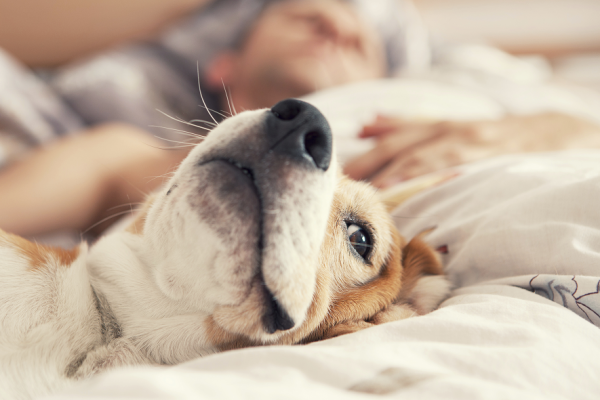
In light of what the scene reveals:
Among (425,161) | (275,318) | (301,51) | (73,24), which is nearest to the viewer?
(275,318)

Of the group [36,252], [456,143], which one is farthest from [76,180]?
[456,143]

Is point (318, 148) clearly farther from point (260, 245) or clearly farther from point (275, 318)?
point (275, 318)

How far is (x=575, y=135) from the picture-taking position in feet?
6.05

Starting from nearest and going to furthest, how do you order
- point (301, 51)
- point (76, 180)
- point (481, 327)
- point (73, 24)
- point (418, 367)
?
point (418, 367) → point (481, 327) → point (76, 180) → point (301, 51) → point (73, 24)

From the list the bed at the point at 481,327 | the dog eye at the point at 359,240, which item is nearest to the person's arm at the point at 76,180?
the dog eye at the point at 359,240

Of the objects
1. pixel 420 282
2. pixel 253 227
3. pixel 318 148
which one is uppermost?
pixel 318 148

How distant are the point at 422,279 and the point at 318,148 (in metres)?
0.61

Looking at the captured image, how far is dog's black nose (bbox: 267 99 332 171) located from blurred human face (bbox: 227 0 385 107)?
201cm

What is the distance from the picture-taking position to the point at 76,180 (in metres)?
1.99

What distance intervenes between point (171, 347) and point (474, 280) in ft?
2.85

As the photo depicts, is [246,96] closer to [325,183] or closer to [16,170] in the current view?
[16,170]

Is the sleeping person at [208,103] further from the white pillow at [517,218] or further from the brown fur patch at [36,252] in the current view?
the brown fur patch at [36,252]

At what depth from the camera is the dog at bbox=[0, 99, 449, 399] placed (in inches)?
31.9

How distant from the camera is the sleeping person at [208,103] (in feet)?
5.96
